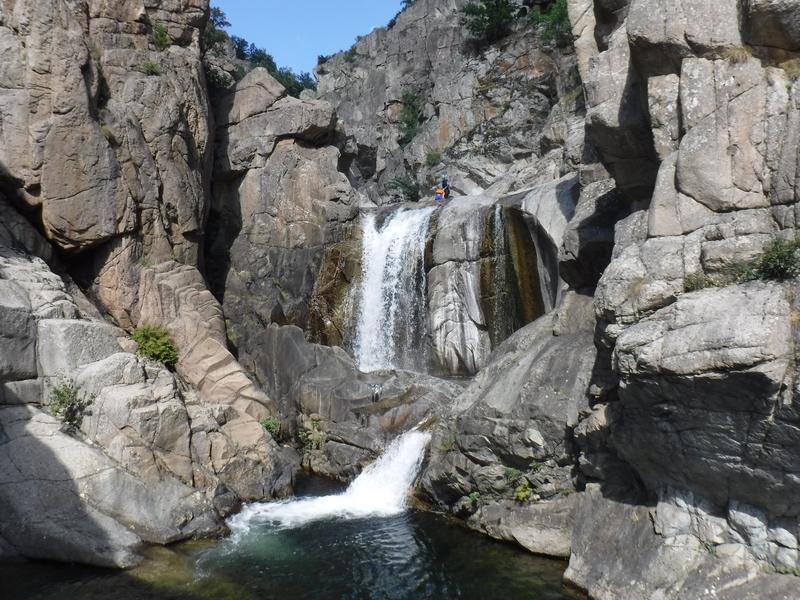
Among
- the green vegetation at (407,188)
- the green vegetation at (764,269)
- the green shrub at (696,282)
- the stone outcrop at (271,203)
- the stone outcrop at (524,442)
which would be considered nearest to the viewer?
the green vegetation at (764,269)

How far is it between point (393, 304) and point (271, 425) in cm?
587

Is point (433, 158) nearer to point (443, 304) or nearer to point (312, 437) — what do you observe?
point (443, 304)

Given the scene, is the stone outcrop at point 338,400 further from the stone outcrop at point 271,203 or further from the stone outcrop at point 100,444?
the stone outcrop at point 271,203

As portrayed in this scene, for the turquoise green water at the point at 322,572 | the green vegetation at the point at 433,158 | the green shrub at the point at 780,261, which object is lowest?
the turquoise green water at the point at 322,572

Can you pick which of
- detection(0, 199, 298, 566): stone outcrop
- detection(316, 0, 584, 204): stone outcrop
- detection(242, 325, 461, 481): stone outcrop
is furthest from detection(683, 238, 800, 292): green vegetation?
detection(316, 0, 584, 204): stone outcrop

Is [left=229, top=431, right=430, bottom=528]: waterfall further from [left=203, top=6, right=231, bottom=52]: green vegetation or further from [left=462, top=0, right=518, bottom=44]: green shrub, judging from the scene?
[left=462, top=0, right=518, bottom=44]: green shrub

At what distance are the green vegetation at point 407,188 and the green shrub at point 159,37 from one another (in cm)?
2301

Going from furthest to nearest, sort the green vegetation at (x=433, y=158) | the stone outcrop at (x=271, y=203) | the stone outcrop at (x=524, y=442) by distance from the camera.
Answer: the green vegetation at (x=433, y=158) → the stone outcrop at (x=271, y=203) → the stone outcrop at (x=524, y=442)

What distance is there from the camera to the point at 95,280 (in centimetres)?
1888

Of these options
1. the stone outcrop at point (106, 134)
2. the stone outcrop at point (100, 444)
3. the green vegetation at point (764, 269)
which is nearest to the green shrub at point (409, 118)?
the stone outcrop at point (106, 134)

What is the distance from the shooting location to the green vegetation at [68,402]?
14.2 meters

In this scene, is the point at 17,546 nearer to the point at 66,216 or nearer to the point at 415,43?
the point at 66,216

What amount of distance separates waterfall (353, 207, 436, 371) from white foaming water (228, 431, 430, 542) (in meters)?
Result: 5.18

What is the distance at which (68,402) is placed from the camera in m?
14.3
